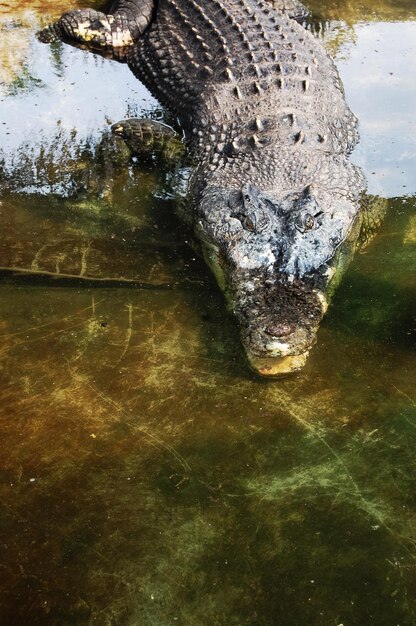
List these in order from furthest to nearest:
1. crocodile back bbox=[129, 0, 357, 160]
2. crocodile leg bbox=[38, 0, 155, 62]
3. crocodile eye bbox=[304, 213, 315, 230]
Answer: crocodile leg bbox=[38, 0, 155, 62]
crocodile back bbox=[129, 0, 357, 160]
crocodile eye bbox=[304, 213, 315, 230]

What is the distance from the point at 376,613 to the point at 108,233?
9.17ft

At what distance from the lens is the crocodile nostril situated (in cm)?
337

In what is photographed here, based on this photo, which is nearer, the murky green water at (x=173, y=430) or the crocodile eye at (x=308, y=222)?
the murky green water at (x=173, y=430)

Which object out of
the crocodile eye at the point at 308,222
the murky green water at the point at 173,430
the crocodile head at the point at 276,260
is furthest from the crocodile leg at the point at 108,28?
the crocodile eye at the point at 308,222

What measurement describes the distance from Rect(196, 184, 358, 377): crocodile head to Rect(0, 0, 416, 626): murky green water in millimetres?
144

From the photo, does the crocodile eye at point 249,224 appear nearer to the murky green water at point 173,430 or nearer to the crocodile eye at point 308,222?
the crocodile eye at point 308,222

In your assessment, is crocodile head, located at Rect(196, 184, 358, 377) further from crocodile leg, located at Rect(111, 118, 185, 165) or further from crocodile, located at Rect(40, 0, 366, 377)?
crocodile leg, located at Rect(111, 118, 185, 165)

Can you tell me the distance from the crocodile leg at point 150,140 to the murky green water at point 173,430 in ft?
0.58

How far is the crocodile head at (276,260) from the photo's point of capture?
11.3 ft

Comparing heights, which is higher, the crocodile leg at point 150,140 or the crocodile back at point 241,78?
the crocodile back at point 241,78

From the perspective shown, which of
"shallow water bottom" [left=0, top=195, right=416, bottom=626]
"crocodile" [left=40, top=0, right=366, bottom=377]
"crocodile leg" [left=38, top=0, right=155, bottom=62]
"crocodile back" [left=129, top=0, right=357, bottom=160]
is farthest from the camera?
"crocodile leg" [left=38, top=0, right=155, bottom=62]

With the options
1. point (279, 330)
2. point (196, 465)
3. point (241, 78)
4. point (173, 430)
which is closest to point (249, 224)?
point (279, 330)

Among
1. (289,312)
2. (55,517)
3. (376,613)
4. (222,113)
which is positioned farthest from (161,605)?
(222,113)

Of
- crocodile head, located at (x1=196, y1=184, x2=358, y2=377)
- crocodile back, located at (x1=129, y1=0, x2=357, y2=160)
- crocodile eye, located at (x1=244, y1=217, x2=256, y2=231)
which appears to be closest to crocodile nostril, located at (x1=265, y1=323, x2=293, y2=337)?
crocodile head, located at (x1=196, y1=184, x2=358, y2=377)
